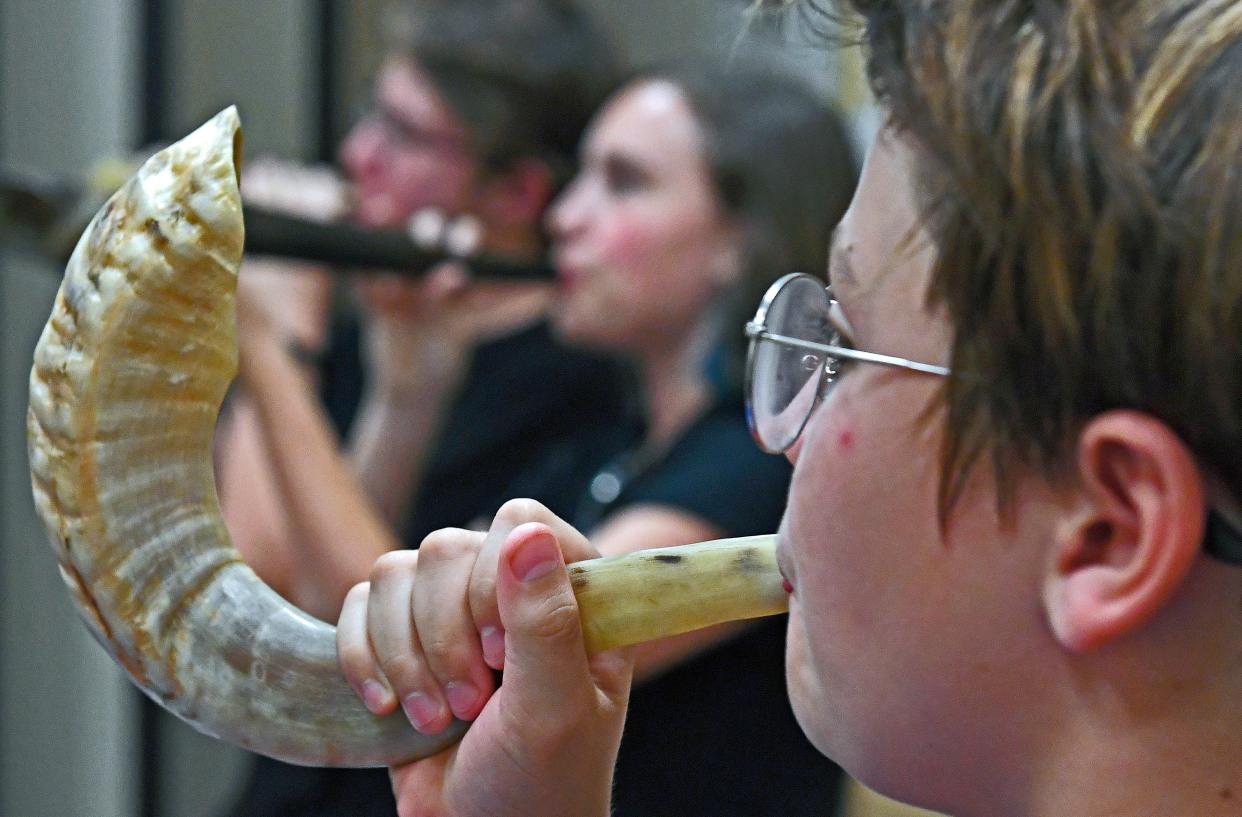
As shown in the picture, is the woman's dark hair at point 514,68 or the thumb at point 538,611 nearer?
the thumb at point 538,611

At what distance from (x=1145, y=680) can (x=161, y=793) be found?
2.98 m

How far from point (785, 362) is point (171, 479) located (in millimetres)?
331

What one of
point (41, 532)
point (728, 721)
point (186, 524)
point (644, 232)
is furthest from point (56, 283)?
point (186, 524)

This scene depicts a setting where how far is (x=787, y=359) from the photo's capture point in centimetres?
73

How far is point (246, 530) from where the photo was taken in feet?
7.21

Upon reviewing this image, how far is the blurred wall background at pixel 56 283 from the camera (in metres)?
2.93

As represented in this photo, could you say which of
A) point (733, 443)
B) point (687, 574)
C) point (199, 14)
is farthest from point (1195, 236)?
point (199, 14)

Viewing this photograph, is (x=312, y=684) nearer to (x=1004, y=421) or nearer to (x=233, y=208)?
(x=233, y=208)

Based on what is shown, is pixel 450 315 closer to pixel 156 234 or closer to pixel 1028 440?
pixel 156 234

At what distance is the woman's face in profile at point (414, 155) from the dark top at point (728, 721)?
970mm

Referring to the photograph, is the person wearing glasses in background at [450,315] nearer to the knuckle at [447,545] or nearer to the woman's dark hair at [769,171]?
the woman's dark hair at [769,171]

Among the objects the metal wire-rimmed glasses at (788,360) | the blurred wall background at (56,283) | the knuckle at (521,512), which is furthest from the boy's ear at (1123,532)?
the blurred wall background at (56,283)

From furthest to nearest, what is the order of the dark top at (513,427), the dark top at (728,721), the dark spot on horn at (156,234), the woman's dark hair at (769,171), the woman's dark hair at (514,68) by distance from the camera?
the woman's dark hair at (514,68) < the dark top at (513,427) < the woman's dark hair at (769,171) < the dark top at (728,721) < the dark spot on horn at (156,234)

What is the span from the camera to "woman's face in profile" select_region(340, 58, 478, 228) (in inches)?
92.0
